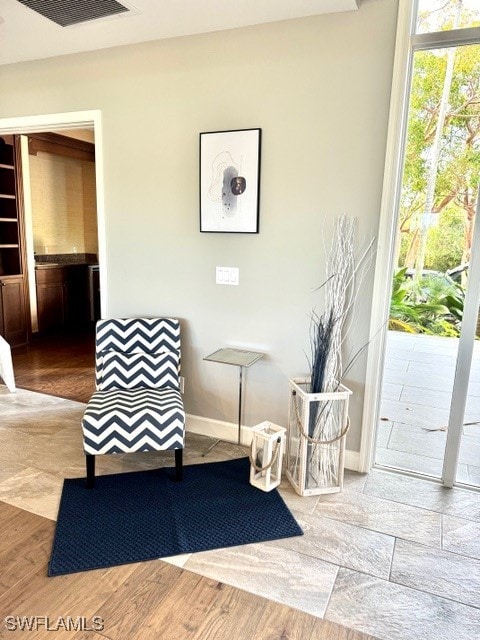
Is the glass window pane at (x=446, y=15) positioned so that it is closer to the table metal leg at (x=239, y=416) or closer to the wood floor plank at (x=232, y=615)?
the table metal leg at (x=239, y=416)

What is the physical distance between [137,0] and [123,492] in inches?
100

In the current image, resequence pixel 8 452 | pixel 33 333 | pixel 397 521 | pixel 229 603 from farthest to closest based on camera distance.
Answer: pixel 33 333 < pixel 8 452 < pixel 397 521 < pixel 229 603

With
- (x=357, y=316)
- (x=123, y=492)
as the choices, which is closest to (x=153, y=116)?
(x=357, y=316)

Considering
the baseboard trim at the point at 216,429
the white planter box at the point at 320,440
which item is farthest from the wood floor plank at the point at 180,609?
the baseboard trim at the point at 216,429

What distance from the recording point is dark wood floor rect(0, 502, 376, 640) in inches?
60.5

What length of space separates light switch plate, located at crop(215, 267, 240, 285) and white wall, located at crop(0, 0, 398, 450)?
0.04 metres

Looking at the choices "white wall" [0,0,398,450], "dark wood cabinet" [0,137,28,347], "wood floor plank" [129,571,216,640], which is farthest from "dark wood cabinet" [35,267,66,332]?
"wood floor plank" [129,571,216,640]

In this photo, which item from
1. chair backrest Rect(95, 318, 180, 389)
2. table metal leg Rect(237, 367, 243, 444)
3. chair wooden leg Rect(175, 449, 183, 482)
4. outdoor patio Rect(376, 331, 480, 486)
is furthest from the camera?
chair backrest Rect(95, 318, 180, 389)

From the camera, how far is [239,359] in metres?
2.65

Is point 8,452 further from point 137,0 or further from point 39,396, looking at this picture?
point 137,0

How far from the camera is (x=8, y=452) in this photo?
2.76m

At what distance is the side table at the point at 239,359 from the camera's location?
2586 millimetres

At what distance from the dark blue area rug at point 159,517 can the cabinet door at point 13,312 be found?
3113 millimetres

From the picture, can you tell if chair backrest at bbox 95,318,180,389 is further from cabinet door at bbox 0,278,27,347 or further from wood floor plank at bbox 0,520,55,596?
cabinet door at bbox 0,278,27,347
